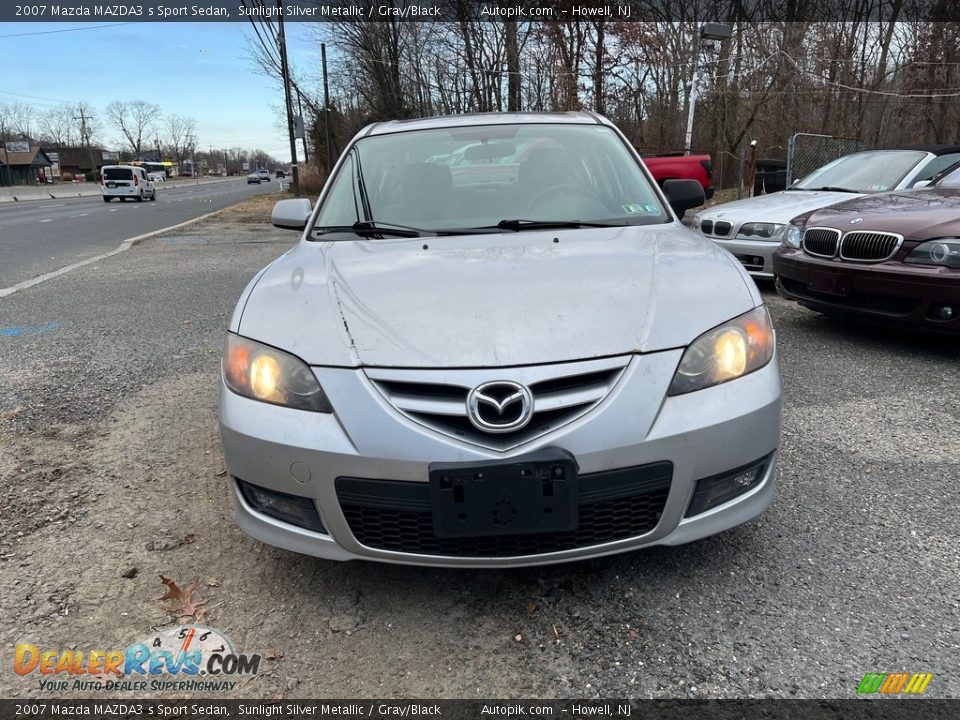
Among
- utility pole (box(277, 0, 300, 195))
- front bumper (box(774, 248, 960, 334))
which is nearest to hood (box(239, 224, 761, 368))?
front bumper (box(774, 248, 960, 334))

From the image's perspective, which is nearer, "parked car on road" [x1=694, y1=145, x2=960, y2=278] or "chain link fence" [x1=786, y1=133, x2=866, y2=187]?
"parked car on road" [x1=694, y1=145, x2=960, y2=278]

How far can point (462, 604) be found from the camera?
2.04 meters

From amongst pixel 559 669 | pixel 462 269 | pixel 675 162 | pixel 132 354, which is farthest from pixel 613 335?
pixel 675 162

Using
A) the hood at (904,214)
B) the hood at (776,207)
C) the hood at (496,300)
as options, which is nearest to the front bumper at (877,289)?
the hood at (904,214)

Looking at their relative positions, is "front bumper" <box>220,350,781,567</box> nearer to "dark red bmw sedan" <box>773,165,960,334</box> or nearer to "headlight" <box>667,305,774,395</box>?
"headlight" <box>667,305,774,395</box>

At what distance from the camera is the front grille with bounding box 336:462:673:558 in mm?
1797

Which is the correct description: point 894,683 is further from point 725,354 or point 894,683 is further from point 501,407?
point 501,407

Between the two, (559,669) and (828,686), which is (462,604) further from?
(828,686)

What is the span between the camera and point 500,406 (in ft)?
5.79

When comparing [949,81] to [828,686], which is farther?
[949,81]

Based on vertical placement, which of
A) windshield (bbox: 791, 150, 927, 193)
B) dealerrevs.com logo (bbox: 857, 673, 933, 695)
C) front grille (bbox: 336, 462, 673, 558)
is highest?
windshield (bbox: 791, 150, 927, 193)

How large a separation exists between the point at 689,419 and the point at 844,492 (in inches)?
49.6

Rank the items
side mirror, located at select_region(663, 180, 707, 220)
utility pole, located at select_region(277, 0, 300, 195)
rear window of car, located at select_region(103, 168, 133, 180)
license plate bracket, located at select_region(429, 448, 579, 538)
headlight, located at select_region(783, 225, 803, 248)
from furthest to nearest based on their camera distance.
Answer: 1. rear window of car, located at select_region(103, 168, 133, 180)
2. utility pole, located at select_region(277, 0, 300, 195)
3. headlight, located at select_region(783, 225, 803, 248)
4. side mirror, located at select_region(663, 180, 707, 220)
5. license plate bracket, located at select_region(429, 448, 579, 538)

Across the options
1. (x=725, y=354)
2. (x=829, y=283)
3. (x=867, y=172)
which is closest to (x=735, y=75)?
(x=867, y=172)
